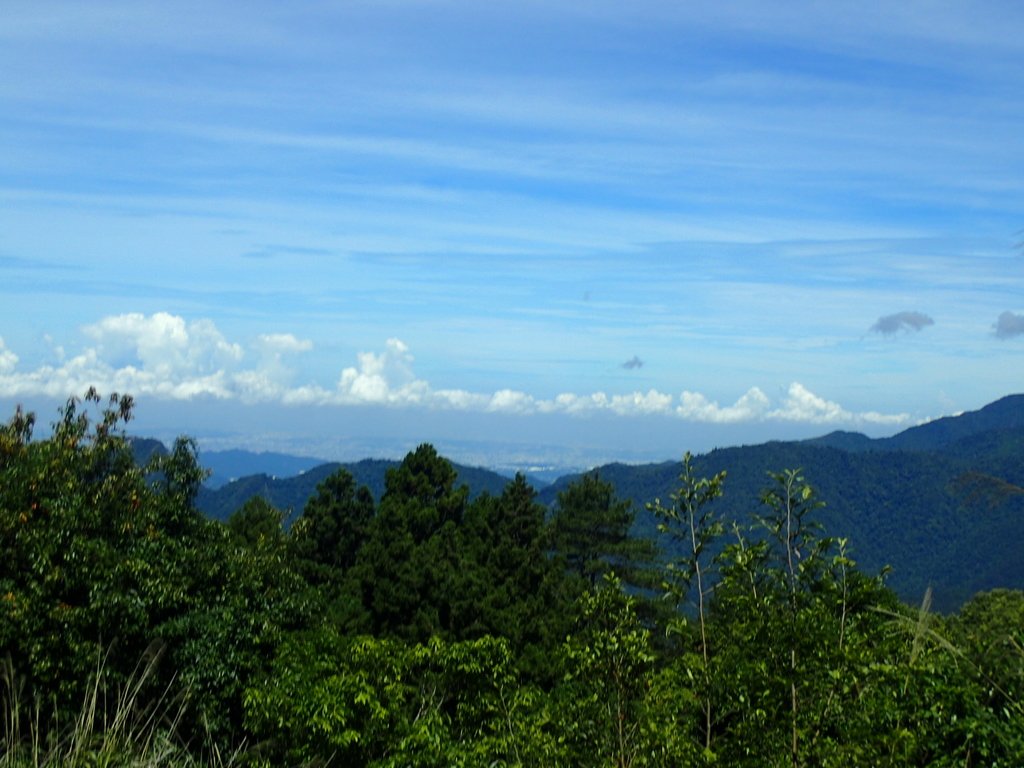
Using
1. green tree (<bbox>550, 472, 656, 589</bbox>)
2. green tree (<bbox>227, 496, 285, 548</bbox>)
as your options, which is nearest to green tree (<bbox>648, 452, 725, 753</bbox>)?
green tree (<bbox>227, 496, 285, 548</bbox>)

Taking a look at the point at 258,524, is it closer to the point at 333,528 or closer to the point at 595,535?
the point at 333,528

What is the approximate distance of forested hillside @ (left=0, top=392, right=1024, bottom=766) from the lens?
8.14 m

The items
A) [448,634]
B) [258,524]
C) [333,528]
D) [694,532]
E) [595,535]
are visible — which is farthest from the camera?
[595,535]

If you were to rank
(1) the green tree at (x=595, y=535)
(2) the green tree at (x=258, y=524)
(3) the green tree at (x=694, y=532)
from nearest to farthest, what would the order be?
(3) the green tree at (x=694, y=532)
(2) the green tree at (x=258, y=524)
(1) the green tree at (x=595, y=535)

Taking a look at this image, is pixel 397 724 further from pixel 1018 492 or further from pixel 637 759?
pixel 1018 492

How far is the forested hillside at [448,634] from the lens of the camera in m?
8.14

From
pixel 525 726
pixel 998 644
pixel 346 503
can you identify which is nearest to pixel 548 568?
pixel 346 503

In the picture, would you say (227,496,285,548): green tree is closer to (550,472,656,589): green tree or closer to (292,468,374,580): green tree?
(292,468,374,580): green tree

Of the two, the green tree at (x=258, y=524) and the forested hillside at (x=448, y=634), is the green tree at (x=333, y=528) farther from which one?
the green tree at (x=258, y=524)

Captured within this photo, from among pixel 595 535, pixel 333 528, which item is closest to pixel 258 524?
pixel 333 528

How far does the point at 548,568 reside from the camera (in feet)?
121

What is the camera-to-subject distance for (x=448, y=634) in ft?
95.5

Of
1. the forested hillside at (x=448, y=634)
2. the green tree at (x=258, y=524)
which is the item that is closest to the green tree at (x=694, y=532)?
the forested hillside at (x=448, y=634)

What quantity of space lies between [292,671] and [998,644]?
13.1 meters
